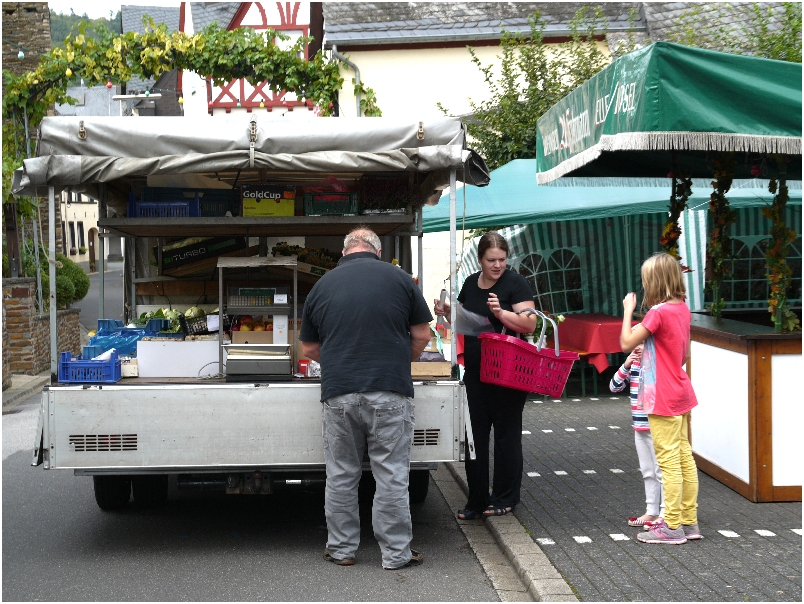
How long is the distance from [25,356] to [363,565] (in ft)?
41.8

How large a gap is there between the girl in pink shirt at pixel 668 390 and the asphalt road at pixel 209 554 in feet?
3.94

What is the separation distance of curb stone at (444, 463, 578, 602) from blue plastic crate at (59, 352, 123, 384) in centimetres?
257

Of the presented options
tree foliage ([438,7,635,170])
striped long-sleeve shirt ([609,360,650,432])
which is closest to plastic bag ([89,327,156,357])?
striped long-sleeve shirt ([609,360,650,432])

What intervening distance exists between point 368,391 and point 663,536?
194cm

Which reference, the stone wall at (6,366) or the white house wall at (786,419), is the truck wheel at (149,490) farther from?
the stone wall at (6,366)

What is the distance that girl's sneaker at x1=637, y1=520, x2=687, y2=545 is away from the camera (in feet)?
19.0

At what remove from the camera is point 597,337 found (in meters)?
11.3

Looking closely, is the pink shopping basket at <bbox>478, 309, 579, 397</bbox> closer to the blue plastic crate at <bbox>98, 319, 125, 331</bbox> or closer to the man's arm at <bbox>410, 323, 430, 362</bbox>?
→ the man's arm at <bbox>410, 323, 430, 362</bbox>

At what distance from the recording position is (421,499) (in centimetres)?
729

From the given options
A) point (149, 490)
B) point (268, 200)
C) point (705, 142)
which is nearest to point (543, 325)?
point (705, 142)

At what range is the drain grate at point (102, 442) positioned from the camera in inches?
229

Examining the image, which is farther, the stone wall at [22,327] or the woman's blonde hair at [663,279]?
the stone wall at [22,327]

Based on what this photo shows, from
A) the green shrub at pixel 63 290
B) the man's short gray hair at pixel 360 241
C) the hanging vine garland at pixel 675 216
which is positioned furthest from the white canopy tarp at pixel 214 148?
the green shrub at pixel 63 290

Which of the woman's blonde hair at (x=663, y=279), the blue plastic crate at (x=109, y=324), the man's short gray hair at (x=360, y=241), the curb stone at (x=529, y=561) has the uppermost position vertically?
the man's short gray hair at (x=360, y=241)
